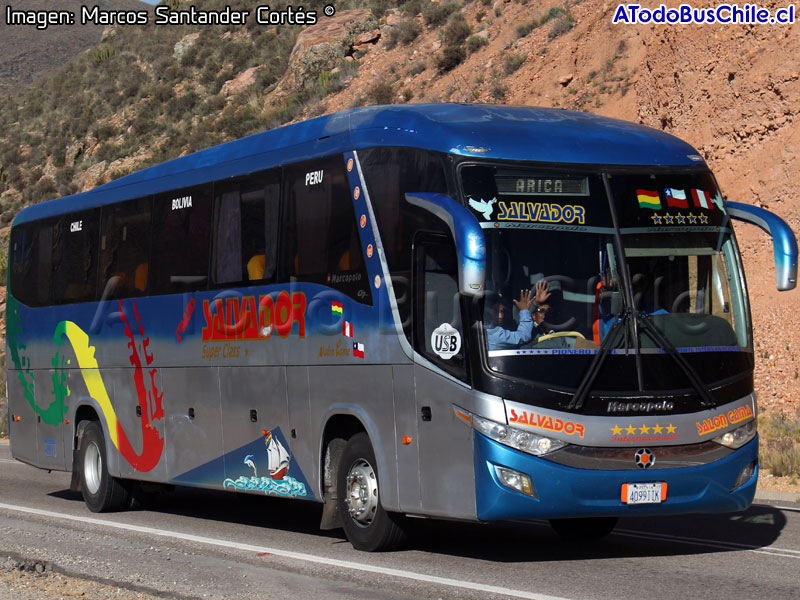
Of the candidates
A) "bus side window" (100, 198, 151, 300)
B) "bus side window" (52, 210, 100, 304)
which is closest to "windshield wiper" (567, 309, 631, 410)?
"bus side window" (100, 198, 151, 300)

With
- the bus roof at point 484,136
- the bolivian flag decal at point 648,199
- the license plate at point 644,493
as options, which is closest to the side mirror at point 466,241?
the bus roof at point 484,136

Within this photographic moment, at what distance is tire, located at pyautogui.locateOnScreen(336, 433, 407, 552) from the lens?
10680 millimetres

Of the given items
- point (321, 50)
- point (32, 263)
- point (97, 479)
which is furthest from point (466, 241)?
point (321, 50)

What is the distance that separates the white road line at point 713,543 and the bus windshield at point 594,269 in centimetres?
185

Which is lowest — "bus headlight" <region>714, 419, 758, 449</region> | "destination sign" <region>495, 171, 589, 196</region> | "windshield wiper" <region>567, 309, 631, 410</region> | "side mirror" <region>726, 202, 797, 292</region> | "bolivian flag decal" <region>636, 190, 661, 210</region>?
"bus headlight" <region>714, 419, 758, 449</region>

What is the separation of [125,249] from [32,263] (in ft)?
10.1

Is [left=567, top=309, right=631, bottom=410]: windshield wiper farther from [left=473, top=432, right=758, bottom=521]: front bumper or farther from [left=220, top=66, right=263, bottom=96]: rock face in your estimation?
[left=220, top=66, right=263, bottom=96]: rock face

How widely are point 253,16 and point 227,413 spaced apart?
57.0 metres

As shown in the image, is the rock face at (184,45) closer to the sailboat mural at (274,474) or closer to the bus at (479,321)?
the bus at (479,321)

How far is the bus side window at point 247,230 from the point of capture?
12.3 m

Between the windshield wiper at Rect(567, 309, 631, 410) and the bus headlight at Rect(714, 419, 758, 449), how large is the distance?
47.4 inches

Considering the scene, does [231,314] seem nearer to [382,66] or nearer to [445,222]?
[445,222]

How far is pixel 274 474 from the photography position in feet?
40.2

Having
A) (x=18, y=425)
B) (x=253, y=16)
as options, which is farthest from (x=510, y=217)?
(x=253, y=16)
